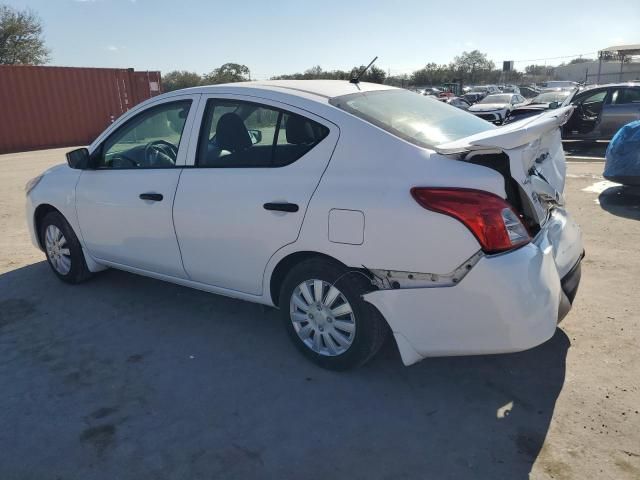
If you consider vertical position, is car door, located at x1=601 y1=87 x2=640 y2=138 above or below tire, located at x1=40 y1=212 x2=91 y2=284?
above

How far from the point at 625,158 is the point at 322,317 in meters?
5.80

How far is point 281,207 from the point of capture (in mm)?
2990

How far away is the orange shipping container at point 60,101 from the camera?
18469 millimetres

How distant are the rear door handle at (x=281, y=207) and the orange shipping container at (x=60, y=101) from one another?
19184 mm

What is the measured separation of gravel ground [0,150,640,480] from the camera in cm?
239

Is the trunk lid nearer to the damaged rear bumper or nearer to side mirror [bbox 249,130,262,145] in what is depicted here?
the damaged rear bumper

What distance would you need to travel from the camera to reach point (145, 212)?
375 centimetres

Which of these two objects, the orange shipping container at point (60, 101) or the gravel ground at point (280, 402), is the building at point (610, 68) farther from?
the gravel ground at point (280, 402)

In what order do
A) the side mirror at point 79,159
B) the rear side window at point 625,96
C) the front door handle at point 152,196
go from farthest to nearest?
the rear side window at point 625,96 < the side mirror at point 79,159 < the front door handle at point 152,196

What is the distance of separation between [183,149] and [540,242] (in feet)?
7.76

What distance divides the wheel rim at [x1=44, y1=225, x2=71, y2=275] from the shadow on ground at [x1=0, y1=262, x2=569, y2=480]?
0.83m

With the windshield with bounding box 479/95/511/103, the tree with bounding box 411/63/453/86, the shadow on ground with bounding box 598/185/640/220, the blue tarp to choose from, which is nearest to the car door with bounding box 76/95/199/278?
the shadow on ground with bounding box 598/185/640/220

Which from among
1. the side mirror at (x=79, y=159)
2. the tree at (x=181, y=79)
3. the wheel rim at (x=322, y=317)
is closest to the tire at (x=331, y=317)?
the wheel rim at (x=322, y=317)

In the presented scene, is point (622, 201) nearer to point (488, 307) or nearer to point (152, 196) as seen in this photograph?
point (488, 307)
